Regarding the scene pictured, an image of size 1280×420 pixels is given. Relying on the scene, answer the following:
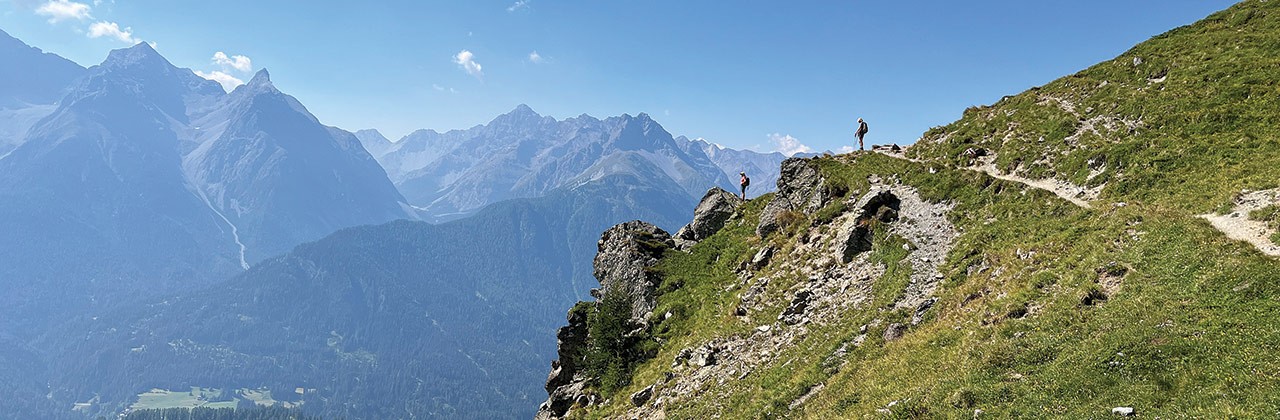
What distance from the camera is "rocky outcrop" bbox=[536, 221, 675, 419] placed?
151 ft

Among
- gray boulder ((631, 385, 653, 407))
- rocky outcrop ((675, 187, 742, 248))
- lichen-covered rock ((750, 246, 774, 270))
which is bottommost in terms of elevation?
gray boulder ((631, 385, 653, 407))

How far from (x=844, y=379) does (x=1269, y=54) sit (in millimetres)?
39222

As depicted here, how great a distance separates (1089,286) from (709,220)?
39.1 m

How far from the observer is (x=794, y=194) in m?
53.1

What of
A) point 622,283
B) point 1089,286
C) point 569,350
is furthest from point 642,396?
point 1089,286

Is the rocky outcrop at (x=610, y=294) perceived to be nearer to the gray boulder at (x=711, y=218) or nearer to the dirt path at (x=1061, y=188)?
the gray boulder at (x=711, y=218)

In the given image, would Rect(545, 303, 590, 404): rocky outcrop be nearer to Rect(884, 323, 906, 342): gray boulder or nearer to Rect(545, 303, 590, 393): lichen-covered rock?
Rect(545, 303, 590, 393): lichen-covered rock

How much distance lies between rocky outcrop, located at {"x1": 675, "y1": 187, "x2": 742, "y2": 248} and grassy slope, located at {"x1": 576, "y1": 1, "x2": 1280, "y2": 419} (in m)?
9.73

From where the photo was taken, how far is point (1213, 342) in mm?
16125

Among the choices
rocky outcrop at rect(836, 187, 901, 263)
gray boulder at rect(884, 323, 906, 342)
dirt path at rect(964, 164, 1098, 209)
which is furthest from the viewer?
rocky outcrop at rect(836, 187, 901, 263)

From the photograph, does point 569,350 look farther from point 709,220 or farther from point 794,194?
point 794,194

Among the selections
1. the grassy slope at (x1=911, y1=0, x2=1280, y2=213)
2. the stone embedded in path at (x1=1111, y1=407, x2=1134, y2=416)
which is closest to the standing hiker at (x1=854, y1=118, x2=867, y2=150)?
the grassy slope at (x1=911, y1=0, x2=1280, y2=213)

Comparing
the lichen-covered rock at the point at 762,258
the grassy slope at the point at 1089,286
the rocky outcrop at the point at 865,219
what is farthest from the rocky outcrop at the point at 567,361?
the rocky outcrop at the point at 865,219

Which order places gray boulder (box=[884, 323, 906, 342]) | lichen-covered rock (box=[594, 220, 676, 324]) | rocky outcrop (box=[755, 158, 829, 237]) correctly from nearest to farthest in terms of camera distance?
gray boulder (box=[884, 323, 906, 342]) < rocky outcrop (box=[755, 158, 829, 237]) < lichen-covered rock (box=[594, 220, 676, 324])
